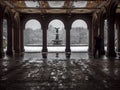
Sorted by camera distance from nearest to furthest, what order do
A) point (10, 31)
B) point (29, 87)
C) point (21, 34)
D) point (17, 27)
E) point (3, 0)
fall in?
point (29, 87), point (3, 0), point (10, 31), point (17, 27), point (21, 34)

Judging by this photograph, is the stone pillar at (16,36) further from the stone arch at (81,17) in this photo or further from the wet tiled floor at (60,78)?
the wet tiled floor at (60,78)

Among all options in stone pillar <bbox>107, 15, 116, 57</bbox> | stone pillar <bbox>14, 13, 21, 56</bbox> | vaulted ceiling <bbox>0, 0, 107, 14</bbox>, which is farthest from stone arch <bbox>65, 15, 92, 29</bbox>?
stone pillar <bbox>107, 15, 116, 57</bbox>

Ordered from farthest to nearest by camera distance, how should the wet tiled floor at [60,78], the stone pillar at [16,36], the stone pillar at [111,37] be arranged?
the stone pillar at [16,36], the stone pillar at [111,37], the wet tiled floor at [60,78]

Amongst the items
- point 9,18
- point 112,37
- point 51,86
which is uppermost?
point 9,18

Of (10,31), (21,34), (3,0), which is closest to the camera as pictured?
(3,0)

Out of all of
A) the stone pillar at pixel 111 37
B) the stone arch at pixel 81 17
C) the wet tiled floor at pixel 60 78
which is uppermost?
the stone arch at pixel 81 17

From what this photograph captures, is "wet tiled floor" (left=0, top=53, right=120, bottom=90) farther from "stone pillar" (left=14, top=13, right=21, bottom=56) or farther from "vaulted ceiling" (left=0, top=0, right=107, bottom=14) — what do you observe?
"stone pillar" (left=14, top=13, right=21, bottom=56)

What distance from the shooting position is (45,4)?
2484cm

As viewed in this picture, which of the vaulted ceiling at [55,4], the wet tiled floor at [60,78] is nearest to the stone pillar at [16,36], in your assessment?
the vaulted ceiling at [55,4]

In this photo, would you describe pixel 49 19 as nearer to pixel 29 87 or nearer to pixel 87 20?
pixel 87 20

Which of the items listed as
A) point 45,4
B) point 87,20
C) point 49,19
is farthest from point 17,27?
point 87,20

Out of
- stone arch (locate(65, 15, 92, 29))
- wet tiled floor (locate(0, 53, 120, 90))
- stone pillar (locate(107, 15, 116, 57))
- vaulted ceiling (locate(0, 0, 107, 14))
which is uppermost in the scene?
vaulted ceiling (locate(0, 0, 107, 14))

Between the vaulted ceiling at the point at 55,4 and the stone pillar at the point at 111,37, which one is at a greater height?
the vaulted ceiling at the point at 55,4

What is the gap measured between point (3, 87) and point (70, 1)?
16902 millimetres
